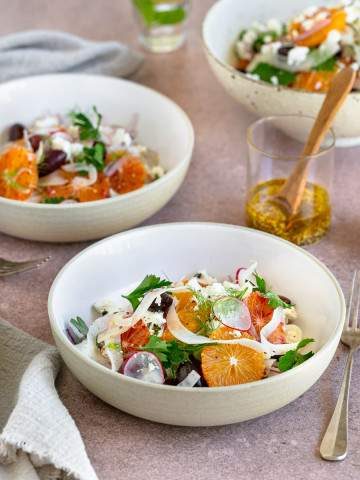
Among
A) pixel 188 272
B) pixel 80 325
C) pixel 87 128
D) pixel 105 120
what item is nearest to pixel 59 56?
pixel 105 120

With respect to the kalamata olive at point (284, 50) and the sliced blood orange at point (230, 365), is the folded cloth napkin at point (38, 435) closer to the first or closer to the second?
the sliced blood orange at point (230, 365)

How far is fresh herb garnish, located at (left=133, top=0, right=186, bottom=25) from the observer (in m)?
2.37

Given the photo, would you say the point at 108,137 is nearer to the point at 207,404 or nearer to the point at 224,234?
the point at 224,234

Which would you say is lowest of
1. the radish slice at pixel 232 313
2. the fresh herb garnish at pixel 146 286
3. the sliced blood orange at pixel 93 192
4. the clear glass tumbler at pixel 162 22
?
the clear glass tumbler at pixel 162 22

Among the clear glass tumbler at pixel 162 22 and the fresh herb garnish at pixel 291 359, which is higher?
the fresh herb garnish at pixel 291 359

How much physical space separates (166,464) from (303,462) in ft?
0.62

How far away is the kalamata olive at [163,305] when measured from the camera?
4.47ft

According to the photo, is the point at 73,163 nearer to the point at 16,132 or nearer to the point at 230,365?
the point at 16,132

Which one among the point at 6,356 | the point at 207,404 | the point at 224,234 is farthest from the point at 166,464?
the point at 224,234

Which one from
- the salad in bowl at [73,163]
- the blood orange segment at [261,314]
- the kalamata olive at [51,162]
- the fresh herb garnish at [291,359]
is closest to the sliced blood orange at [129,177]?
the salad in bowl at [73,163]

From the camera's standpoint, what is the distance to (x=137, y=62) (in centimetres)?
230

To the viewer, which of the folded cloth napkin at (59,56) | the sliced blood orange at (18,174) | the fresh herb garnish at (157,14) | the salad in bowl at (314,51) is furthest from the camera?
the fresh herb garnish at (157,14)

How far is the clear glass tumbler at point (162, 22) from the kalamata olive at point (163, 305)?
120 cm

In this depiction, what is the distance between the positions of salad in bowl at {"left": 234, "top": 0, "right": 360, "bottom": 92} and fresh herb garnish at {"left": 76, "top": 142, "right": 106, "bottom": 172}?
412mm
